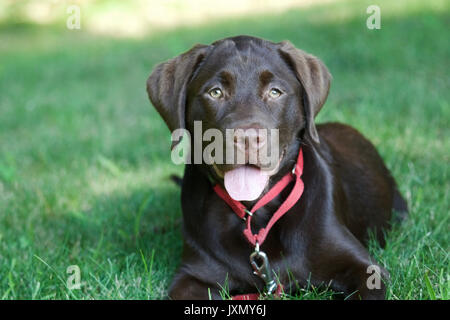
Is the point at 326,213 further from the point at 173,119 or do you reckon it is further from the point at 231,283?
the point at 173,119

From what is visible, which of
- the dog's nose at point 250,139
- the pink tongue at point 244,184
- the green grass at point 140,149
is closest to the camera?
the dog's nose at point 250,139

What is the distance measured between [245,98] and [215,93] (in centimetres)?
16

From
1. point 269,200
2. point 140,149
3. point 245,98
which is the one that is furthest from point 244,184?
point 140,149

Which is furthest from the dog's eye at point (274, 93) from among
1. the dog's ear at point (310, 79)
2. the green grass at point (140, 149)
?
the green grass at point (140, 149)

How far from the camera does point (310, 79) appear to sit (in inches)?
112

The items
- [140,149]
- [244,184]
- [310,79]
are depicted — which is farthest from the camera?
[140,149]

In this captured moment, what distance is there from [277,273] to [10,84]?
24.2 ft

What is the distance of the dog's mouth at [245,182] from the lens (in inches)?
105

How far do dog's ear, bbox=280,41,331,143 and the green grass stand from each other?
818 millimetres

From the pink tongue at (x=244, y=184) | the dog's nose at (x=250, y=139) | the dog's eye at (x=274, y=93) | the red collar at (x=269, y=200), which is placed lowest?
the red collar at (x=269, y=200)

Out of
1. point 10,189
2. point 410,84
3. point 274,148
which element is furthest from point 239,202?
point 410,84

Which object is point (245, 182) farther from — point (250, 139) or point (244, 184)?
point (250, 139)

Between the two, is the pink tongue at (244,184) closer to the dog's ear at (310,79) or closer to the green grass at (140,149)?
the dog's ear at (310,79)
